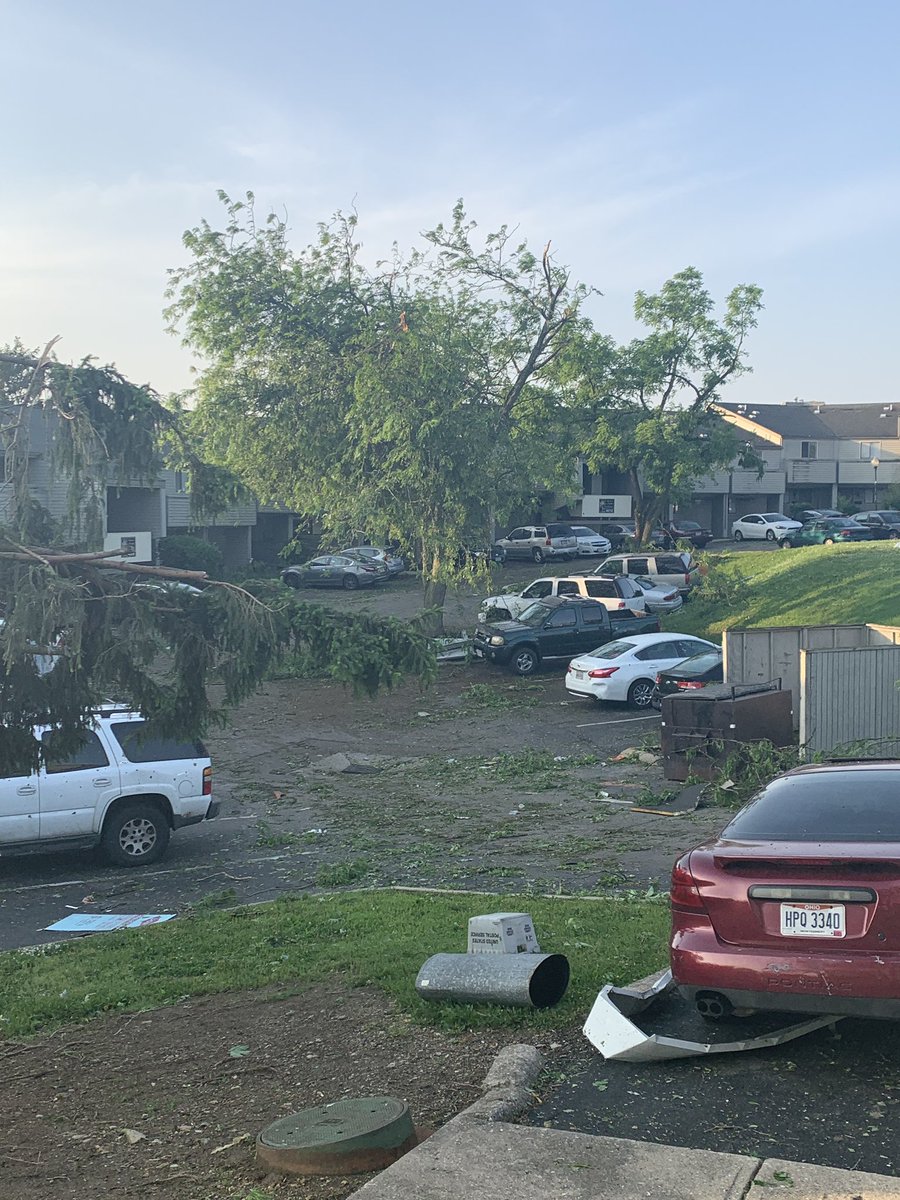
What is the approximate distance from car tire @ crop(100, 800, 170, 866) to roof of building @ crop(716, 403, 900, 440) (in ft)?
207

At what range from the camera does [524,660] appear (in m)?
28.6

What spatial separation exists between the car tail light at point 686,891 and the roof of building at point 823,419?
228 ft

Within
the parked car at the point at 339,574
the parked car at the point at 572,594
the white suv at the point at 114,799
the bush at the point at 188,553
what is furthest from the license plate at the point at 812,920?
the parked car at the point at 339,574

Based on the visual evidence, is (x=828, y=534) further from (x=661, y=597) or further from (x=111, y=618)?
(x=111, y=618)

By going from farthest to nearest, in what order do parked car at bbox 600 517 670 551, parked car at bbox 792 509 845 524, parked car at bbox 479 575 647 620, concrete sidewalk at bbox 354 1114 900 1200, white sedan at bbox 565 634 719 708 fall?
parked car at bbox 792 509 845 524
parked car at bbox 600 517 670 551
parked car at bbox 479 575 647 620
white sedan at bbox 565 634 719 708
concrete sidewalk at bbox 354 1114 900 1200

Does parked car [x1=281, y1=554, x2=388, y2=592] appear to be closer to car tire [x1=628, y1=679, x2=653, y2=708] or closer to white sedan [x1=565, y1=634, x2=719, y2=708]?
white sedan [x1=565, y1=634, x2=719, y2=708]

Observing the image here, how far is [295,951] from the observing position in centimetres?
860

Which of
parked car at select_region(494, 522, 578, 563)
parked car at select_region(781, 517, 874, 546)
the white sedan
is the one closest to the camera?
the white sedan

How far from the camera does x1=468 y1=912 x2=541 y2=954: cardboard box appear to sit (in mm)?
6566

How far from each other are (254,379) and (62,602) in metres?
25.4

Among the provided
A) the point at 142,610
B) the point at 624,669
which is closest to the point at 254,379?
the point at 624,669

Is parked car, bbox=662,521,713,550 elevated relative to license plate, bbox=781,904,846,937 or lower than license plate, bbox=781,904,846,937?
elevated

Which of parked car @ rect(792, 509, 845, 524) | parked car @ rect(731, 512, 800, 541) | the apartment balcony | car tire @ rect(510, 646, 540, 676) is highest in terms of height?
the apartment balcony

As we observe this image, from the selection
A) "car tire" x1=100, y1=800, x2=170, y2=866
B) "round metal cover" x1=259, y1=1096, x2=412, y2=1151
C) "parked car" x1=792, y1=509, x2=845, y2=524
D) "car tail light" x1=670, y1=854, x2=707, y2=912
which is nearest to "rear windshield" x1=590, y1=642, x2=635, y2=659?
"car tire" x1=100, y1=800, x2=170, y2=866
